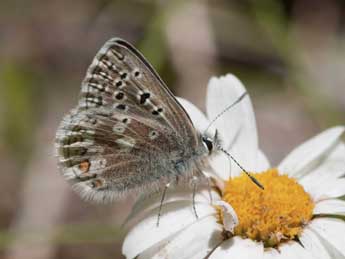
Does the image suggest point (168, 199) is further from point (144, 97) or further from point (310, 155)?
point (310, 155)

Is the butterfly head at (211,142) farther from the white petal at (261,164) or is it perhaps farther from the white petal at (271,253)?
the white petal at (271,253)

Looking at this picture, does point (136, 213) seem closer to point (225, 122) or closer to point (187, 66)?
point (225, 122)

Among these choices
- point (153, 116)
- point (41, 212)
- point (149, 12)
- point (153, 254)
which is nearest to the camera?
point (153, 254)

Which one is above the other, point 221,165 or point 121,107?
point 121,107

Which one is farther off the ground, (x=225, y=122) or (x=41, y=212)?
(x=225, y=122)

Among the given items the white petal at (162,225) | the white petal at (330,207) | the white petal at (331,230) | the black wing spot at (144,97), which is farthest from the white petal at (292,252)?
the black wing spot at (144,97)

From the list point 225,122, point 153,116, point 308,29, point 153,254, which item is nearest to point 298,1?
point 308,29

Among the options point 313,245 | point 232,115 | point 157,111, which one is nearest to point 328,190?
point 313,245
